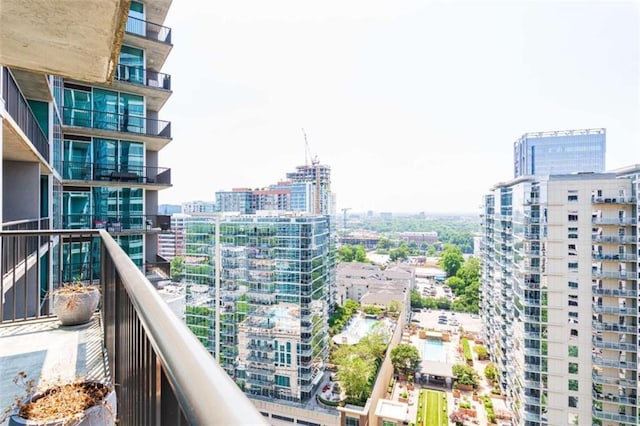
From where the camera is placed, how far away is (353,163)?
43.4m

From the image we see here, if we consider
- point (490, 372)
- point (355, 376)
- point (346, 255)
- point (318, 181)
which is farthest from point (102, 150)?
point (346, 255)

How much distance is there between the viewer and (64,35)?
1324 millimetres

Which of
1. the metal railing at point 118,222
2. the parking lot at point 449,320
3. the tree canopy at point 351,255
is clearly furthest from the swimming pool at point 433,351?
the tree canopy at point 351,255

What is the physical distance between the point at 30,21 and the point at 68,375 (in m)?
1.57

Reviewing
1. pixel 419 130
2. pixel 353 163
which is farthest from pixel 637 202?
pixel 353 163

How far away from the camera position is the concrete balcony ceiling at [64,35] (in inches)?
44.3

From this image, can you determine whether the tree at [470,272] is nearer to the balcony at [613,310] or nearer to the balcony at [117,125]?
the balcony at [613,310]

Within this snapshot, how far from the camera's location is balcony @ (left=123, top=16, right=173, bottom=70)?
6.51 meters

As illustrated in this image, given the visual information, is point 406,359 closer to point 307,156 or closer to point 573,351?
point 573,351

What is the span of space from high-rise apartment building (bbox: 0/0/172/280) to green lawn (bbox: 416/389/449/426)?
9514 mm

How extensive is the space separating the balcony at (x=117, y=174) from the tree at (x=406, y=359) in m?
11.4

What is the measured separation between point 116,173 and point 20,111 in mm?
3569

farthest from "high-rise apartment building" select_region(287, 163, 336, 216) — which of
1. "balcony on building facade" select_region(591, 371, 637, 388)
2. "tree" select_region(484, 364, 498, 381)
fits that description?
"balcony on building facade" select_region(591, 371, 637, 388)

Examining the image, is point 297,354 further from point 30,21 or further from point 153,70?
point 30,21
